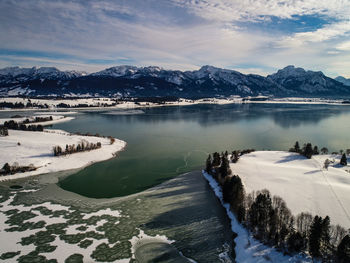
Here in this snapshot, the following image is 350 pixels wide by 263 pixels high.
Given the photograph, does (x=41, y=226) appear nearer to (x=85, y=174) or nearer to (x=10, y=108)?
(x=85, y=174)

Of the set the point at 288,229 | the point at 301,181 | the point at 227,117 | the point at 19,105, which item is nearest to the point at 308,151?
the point at 301,181

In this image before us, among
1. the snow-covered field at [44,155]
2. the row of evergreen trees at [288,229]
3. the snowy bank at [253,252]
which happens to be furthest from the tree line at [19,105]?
the snowy bank at [253,252]

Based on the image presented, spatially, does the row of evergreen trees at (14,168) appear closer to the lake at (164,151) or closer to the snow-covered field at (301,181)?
the lake at (164,151)

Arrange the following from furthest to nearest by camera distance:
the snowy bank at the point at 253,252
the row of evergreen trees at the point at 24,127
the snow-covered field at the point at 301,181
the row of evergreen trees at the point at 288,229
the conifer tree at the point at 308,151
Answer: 1. the row of evergreen trees at the point at 24,127
2. the conifer tree at the point at 308,151
3. the snow-covered field at the point at 301,181
4. the snowy bank at the point at 253,252
5. the row of evergreen trees at the point at 288,229

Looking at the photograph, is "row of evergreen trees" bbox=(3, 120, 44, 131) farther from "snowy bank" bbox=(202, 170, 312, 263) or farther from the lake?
"snowy bank" bbox=(202, 170, 312, 263)

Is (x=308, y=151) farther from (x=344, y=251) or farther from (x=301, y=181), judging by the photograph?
(x=344, y=251)

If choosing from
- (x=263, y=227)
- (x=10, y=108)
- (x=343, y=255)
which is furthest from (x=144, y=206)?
(x=10, y=108)

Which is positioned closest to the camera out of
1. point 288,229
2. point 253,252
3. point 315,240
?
point 315,240

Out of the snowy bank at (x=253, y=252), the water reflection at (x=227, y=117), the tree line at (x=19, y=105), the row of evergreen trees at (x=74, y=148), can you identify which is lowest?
the snowy bank at (x=253, y=252)
